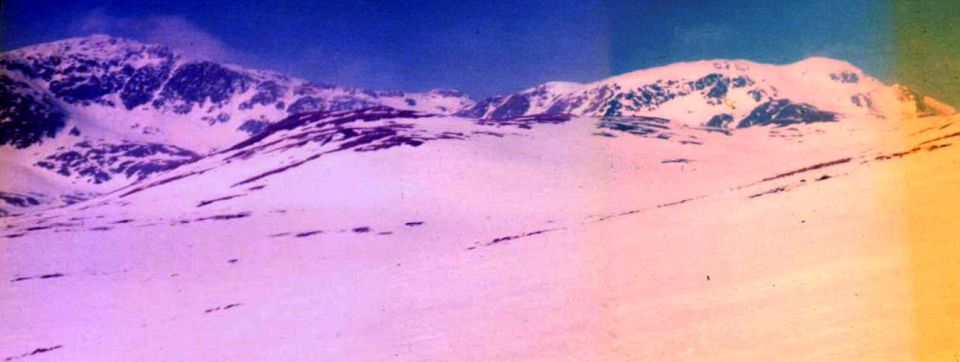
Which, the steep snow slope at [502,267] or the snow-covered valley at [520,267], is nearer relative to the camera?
the snow-covered valley at [520,267]

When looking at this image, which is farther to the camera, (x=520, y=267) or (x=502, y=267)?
(x=502, y=267)

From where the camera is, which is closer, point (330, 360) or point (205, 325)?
point (330, 360)

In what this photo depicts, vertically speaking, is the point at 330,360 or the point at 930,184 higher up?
the point at 930,184

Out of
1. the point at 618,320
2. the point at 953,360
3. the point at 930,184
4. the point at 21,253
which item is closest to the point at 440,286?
the point at 618,320

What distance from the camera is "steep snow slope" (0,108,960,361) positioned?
13.4 meters

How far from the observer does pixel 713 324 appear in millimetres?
13195

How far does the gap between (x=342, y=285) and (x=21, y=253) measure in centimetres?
2129

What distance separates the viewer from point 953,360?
10.8m

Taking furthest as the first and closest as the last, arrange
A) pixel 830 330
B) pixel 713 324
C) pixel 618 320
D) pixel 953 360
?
pixel 618 320, pixel 713 324, pixel 830 330, pixel 953 360

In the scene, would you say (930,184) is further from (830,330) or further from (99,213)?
(99,213)

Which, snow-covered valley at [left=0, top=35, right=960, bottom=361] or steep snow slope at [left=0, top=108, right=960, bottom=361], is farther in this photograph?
steep snow slope at [left=0, top=108, right=960, bottom=361]

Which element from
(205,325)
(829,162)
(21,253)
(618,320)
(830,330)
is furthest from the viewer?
(21,253)

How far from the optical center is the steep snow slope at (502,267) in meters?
13.4

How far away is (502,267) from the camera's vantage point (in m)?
20.5
